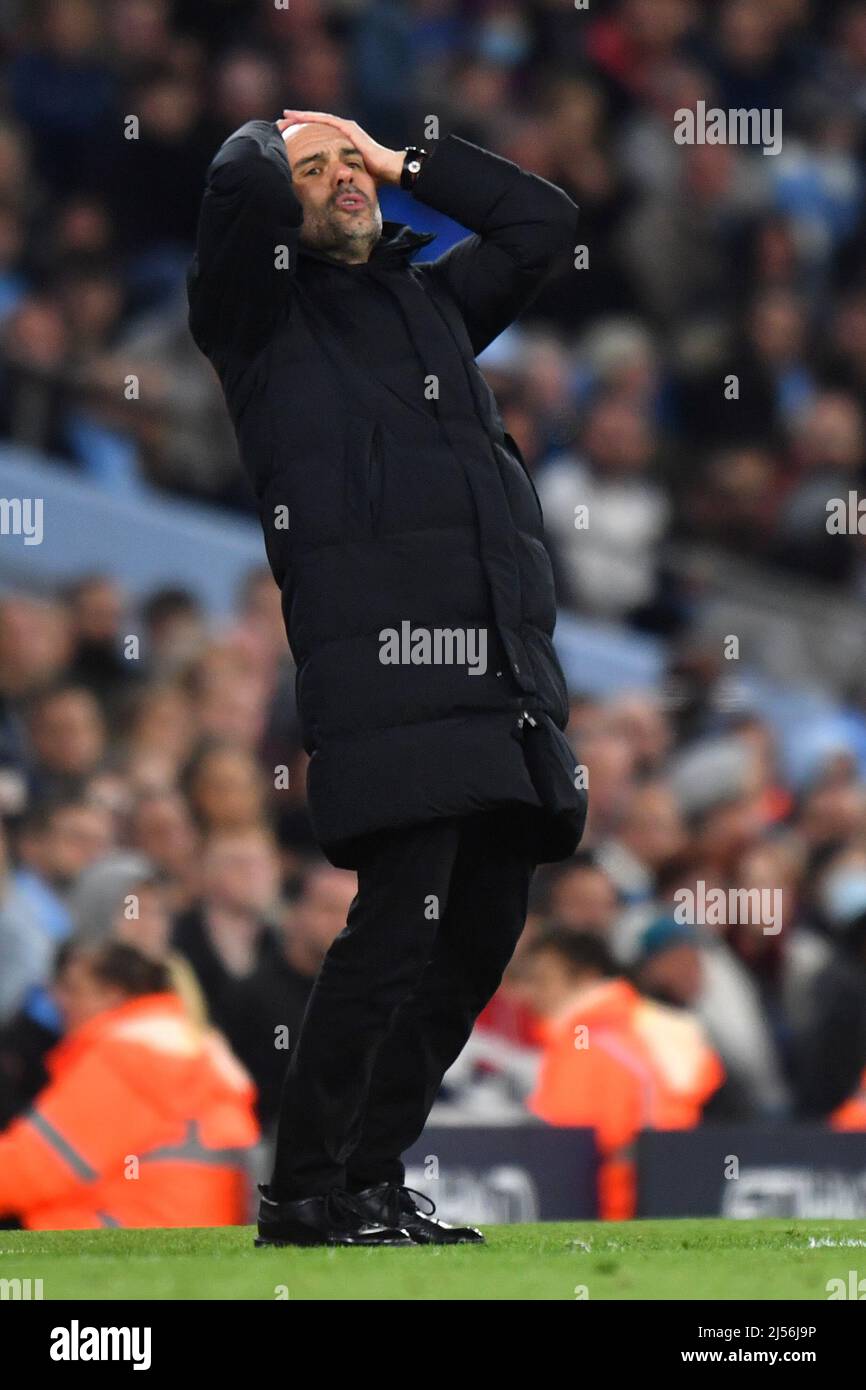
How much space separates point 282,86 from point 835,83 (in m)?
2.92

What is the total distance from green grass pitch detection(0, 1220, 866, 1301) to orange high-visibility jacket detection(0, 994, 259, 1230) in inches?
38.9

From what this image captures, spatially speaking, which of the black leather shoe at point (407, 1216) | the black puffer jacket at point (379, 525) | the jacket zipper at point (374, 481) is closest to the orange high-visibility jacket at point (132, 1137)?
the black leather shoe at point (407, 1216)

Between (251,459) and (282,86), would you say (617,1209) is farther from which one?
(282,86)

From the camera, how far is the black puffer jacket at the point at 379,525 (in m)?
4.27

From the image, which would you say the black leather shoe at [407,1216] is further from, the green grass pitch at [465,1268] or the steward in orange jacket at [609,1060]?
the steward in orange jacket at [609,1060]

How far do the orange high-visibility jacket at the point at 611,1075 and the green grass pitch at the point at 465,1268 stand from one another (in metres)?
2.25

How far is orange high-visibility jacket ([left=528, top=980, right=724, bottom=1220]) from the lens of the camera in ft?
23.8

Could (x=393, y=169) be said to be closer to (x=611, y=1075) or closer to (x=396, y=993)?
(x=396, y=993)

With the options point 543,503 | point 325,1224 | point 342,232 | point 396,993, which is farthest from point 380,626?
point 543,503

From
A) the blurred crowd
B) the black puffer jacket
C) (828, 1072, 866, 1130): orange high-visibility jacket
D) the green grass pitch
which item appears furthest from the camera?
(828, 1072, 866, 1130): orange high-visibility jacket

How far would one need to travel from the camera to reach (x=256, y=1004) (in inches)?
300

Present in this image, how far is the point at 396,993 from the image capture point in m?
4.32

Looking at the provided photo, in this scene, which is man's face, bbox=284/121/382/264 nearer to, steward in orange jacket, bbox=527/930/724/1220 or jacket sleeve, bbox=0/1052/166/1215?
jacket sleeve, bbox=0/1052/166/1215

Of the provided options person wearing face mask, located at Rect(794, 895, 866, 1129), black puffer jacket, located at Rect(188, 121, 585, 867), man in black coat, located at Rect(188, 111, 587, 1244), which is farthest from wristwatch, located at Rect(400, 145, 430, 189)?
person wearing face mask, located at Rect(794, 895, 866, 1129)
